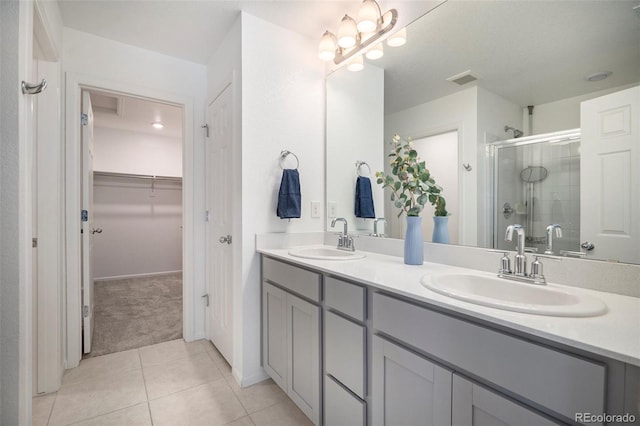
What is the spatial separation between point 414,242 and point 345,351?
1.93 feet

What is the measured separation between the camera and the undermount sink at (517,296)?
2.45 ft

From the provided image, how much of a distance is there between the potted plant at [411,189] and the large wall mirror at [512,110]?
4 centimetres

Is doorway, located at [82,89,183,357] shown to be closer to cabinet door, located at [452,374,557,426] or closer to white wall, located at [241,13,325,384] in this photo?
white wall, located at [241,13,325,384]

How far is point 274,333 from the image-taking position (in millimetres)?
1744

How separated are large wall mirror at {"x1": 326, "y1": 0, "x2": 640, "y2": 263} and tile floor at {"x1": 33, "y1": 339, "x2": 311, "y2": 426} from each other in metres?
1.25

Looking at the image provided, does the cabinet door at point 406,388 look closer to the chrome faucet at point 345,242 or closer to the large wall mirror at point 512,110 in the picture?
the large wall mirror at point 512,110

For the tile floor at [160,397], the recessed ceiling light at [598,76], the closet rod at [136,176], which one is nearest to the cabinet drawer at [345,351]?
the tile floor at [160,397]

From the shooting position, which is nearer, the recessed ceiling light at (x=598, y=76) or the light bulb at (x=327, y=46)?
the recessed ceiling light at (x=598, y=76)

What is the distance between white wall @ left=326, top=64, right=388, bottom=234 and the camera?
1.88m

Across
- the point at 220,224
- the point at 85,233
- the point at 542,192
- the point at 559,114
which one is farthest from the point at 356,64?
the point at 85,233

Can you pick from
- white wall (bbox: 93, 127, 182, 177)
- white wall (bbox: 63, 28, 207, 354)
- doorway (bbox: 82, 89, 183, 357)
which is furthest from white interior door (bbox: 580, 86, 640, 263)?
white wall (bbox: 93, 127, 182, 177)

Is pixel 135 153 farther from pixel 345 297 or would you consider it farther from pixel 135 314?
pixel 345 297

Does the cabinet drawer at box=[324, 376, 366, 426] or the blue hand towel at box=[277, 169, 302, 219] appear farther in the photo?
the blue hand towel at box=[277, 169, 302, 219]

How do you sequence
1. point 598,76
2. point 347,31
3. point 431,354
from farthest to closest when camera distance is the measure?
1. point 347,31
2. point 598,76
3. point 431,354
